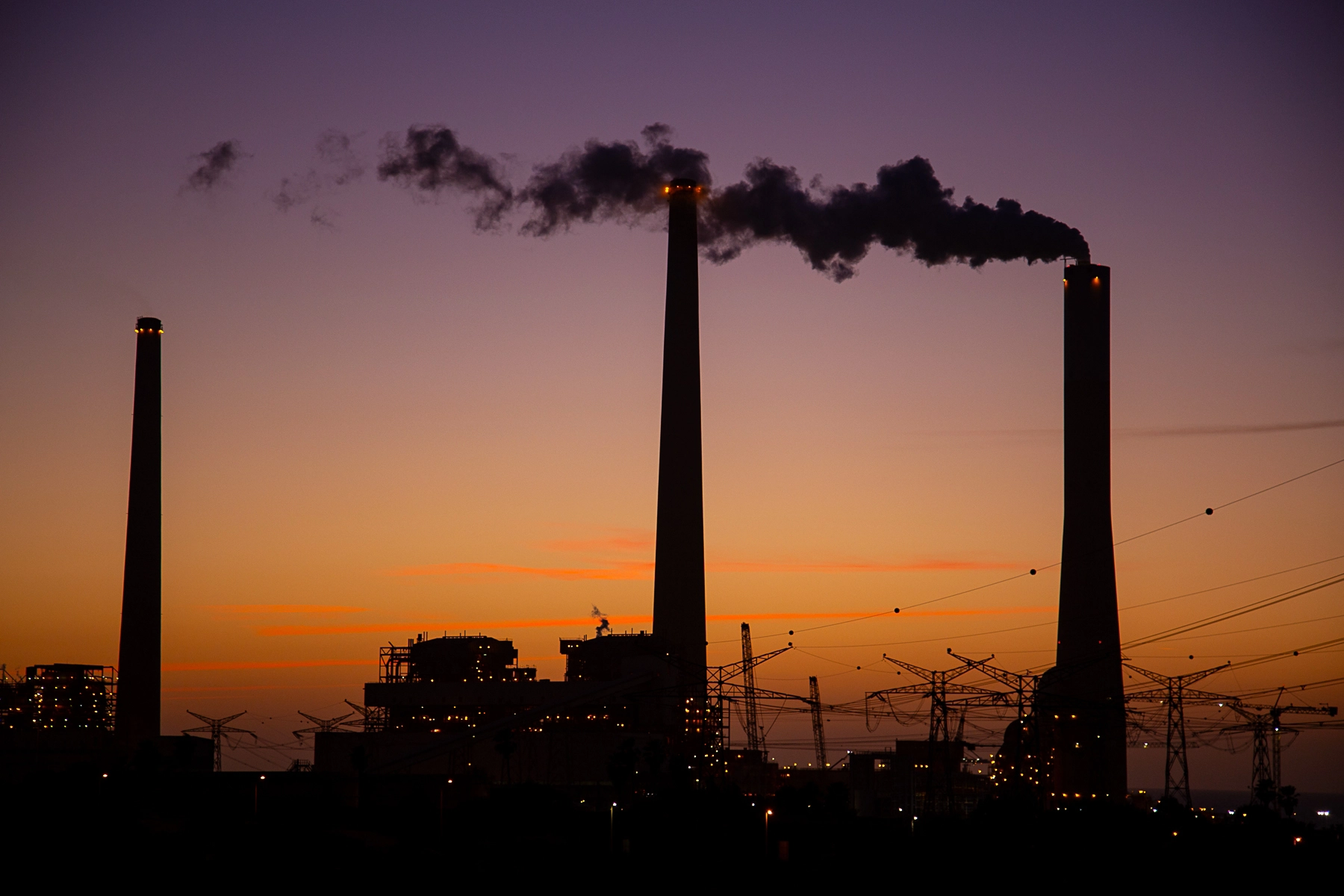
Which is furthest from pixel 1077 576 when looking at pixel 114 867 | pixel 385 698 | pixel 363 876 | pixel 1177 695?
pixel 385 698

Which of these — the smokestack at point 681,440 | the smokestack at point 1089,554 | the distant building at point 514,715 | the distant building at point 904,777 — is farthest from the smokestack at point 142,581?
the distant building at point 904,777

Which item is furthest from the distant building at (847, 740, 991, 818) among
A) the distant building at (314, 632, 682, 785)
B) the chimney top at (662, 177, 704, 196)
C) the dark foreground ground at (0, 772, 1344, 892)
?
the chimney top at (662, 177, 704, 196)

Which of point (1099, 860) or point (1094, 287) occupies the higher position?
point (1094, 287)

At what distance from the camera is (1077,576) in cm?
8269

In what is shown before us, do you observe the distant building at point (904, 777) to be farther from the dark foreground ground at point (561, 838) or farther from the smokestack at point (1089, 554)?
the dark foreground ground at point (561, 838)

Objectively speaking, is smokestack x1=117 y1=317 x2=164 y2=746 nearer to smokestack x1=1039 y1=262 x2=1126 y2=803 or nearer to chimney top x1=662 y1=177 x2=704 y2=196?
chimney top x1=662 y1=177 x2=704 y2=196

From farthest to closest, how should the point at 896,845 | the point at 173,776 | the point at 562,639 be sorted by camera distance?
the point at 562,639 < the point at 173,776 < the point at 896,845

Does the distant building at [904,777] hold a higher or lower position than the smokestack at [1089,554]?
lower

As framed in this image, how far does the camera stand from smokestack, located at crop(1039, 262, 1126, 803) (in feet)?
271

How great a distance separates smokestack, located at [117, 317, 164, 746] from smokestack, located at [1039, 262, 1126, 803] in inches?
2295

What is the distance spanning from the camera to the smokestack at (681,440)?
86.9 meters

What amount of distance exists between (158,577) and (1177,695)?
68.6 m

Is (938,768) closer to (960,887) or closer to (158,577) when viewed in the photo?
(158,577)

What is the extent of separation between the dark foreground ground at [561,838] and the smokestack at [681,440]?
13.2 m
